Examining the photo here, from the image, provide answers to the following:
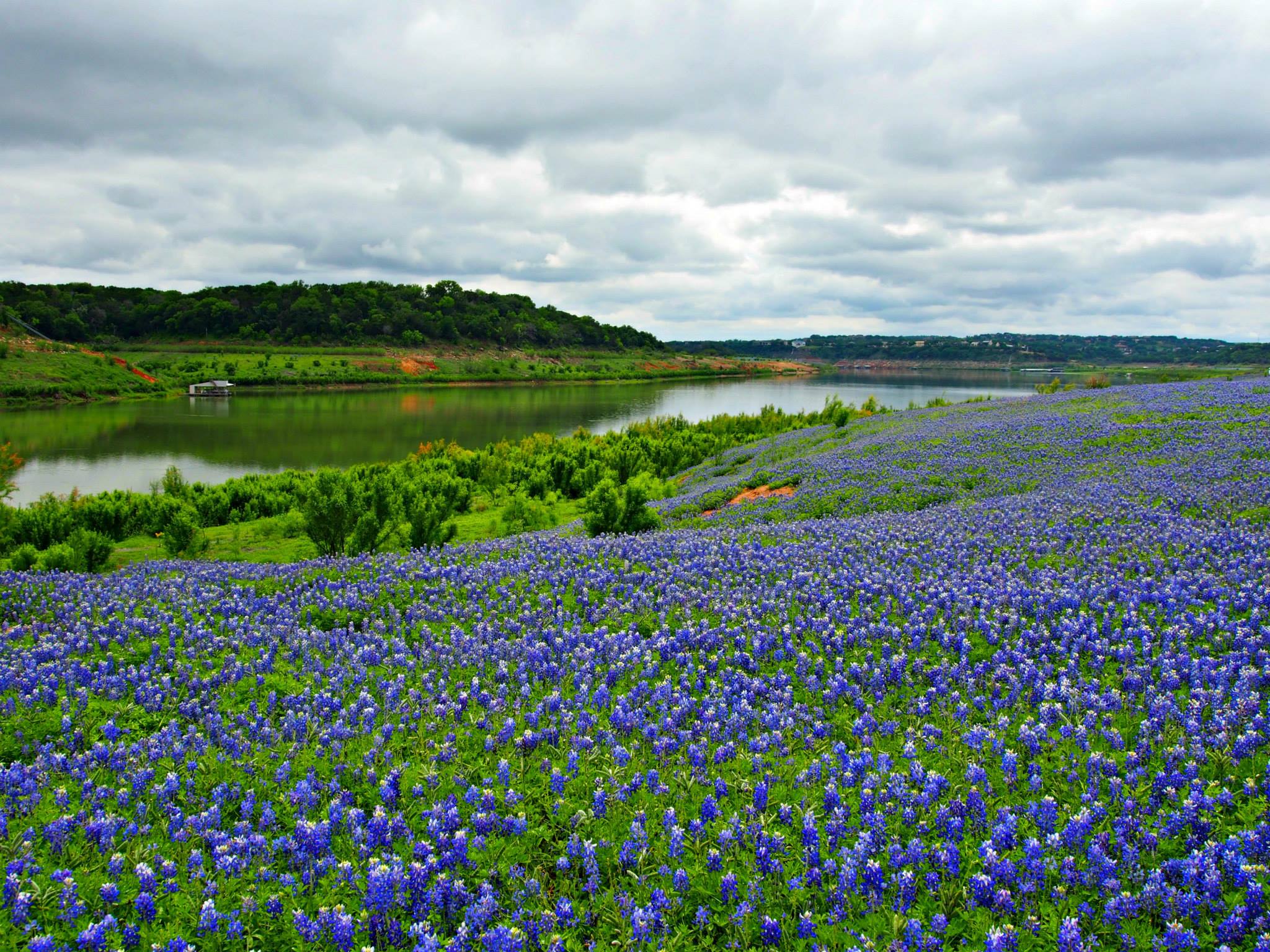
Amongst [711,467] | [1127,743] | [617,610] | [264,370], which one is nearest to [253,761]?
[617,610]

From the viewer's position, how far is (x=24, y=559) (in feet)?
45.9

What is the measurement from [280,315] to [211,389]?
63.5m

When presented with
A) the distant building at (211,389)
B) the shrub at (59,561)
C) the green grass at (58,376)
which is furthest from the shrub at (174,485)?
the distant building at (211,389)

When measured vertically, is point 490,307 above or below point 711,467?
above

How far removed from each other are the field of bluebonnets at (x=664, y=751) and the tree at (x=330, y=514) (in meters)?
4.46

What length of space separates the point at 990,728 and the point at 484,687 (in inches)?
152

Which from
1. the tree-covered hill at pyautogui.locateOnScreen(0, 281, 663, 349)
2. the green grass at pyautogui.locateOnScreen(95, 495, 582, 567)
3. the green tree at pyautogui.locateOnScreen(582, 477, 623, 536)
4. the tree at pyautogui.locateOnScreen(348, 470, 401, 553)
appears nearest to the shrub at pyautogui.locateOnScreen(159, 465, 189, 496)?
the green grass at pyautogui.locateOnScreen(95, 495, 582, 567)

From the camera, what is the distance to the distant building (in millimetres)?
88250

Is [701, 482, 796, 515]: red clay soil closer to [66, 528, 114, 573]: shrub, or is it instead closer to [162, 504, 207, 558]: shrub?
[162, 504, 207, 558]: shrub

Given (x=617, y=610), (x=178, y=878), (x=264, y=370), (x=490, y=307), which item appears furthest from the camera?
(x=490, y=307)

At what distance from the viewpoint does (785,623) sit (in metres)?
6.97

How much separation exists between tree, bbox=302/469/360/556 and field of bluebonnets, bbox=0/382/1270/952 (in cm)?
446

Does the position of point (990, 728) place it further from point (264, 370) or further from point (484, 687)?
point (264, 370)

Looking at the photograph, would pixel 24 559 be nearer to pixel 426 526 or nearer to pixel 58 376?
pixel 426 526
